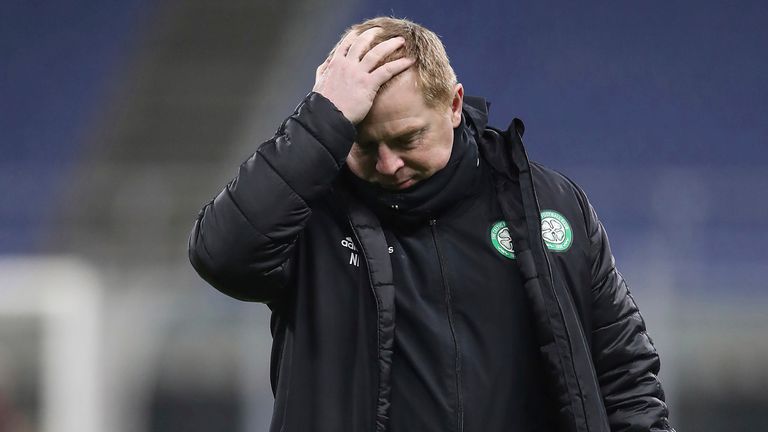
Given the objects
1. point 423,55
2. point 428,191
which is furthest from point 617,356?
point 423,55

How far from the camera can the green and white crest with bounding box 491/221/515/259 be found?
1.37 meters

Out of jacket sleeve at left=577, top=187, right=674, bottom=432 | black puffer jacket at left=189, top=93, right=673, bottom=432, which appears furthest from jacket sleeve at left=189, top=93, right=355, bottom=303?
jacket sleeve at left=577, top=187, right=674, bottom=432

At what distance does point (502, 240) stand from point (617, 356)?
19 cm

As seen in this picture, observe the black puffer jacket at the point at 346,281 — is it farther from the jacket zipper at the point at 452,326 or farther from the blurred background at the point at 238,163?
the blurred background at the point at 238,163

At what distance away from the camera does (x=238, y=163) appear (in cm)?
545

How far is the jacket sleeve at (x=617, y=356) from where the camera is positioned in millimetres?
1396

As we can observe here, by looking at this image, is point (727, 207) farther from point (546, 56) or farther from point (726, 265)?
point (546, 56)

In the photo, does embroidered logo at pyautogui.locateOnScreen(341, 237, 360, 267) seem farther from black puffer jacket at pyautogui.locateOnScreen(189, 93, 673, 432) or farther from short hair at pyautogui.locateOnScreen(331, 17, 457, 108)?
short hair at pyautogui.locateOnScreen(331, 17, 457, 108)

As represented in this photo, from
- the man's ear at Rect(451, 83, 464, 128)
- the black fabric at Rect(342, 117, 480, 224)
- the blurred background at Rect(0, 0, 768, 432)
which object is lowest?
the black fabric at Rect(342, 117, 480, 224)

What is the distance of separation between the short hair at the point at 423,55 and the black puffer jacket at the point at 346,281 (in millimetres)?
100

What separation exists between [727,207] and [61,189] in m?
2.95

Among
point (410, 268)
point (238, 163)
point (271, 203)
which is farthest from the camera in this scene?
point (238, 163)

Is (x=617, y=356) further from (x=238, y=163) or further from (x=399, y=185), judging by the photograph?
(x=238, y=163)

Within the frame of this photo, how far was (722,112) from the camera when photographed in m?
5.94
